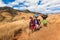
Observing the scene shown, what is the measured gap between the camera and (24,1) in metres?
2.33

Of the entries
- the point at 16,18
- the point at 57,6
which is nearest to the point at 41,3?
the point at 57,6

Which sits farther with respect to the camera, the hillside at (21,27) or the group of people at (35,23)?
the group of people at (35,23)

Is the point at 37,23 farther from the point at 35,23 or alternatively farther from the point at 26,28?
the point at 26,28

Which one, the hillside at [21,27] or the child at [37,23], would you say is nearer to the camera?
the hillside at [21,27]

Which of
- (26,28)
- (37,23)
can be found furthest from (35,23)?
(26,28)

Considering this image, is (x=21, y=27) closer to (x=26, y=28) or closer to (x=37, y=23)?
(x=26, y=28)

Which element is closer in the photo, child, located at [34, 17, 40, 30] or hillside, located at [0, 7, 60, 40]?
hillside, located at [0, 7, 60, 40]

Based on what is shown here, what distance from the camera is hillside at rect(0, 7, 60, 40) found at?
2.11 metres

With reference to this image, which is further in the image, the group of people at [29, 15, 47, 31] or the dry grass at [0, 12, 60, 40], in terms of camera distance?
the group of people at [29, 15, 47, 31]

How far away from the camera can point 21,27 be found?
87.2 inches

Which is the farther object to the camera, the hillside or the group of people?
the group of people

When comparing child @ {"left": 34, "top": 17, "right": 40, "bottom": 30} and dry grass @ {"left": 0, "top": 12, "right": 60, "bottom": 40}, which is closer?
dry grass @ {"left": 0, "top": 12, "right": 60, "bottom": 40}

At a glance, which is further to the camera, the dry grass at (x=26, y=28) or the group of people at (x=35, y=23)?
the group of people at (x=35, y=23)

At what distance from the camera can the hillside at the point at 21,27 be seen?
6.93ft
